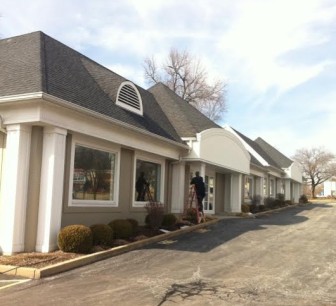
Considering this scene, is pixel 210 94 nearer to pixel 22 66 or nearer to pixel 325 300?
pixel 22 66

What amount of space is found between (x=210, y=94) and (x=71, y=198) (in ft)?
137

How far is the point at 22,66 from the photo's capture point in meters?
13.0

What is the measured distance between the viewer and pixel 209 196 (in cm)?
2470

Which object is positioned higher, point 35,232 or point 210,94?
point 210,94

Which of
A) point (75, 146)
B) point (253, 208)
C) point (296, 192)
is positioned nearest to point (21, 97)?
point (75, 146)

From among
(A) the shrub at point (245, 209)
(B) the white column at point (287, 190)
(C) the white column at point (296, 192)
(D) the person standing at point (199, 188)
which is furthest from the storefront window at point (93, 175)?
(C) the white column at point (296, 192)

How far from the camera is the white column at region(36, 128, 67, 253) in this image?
11344mm

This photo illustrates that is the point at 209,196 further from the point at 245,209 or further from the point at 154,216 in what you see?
the point at 154,216

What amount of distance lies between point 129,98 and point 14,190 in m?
6.54

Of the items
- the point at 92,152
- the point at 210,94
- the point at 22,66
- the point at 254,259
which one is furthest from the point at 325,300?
the point at 210,94

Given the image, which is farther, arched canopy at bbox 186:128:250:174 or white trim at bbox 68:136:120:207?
arched canopy at bbox 186:128:250:174

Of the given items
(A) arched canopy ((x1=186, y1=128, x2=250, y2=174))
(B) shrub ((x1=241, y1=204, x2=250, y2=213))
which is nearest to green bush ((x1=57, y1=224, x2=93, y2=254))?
(A) arched canopy ((x1=186, y1=128, x2=250, y2=174))

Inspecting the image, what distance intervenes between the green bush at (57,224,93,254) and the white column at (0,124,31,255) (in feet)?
3.48

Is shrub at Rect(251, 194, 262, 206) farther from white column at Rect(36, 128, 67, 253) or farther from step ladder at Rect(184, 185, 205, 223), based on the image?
white column at Rect(36, 128, 67, 253)
